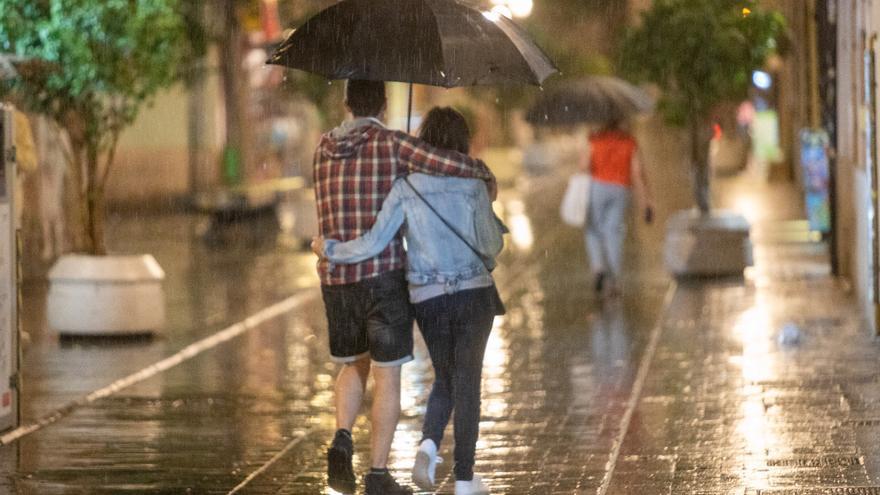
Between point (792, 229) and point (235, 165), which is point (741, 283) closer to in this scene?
point (792, 229)

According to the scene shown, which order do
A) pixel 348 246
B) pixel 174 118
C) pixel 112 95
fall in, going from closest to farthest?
pixel 348 246
pixel 112 95
pixel 174 118

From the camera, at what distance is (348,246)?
7.37 meters

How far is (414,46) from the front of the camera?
301 inches

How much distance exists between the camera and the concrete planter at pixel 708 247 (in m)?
17.5

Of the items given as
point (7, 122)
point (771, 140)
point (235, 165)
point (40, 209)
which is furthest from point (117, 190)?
point (7, 122)

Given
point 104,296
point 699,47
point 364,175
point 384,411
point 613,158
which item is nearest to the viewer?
point 364,175

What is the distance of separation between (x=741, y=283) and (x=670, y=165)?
30.9 metres

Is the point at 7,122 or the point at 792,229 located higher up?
the point at 7,122

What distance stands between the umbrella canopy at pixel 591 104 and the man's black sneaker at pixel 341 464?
9293mm

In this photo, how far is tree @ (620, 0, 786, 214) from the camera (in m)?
17.2

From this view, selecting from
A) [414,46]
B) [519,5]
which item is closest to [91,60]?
[414,46]

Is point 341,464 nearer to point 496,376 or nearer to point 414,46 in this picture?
point 414,46

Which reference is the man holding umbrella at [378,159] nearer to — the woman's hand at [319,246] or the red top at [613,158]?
the woman's hand at [319,246]

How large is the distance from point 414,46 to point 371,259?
0.96m
